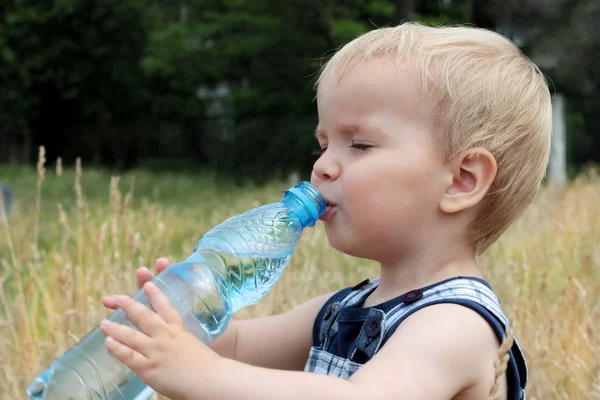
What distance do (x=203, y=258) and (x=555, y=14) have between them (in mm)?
18285

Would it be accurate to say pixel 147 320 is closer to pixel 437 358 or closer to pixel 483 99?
pixel 437 358

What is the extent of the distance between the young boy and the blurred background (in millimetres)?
11474

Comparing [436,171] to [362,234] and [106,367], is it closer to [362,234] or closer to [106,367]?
[362,234]

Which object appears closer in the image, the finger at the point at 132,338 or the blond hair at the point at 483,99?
the finger at the point at 132,338

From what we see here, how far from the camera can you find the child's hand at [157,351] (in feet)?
4.79

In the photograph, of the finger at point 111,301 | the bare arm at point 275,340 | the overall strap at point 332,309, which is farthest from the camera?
the bare arm at point 275,340

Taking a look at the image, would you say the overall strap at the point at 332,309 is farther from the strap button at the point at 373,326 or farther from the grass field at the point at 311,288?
the grass field at the point at 311,288

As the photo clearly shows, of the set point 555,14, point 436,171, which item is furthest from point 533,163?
point 555,14

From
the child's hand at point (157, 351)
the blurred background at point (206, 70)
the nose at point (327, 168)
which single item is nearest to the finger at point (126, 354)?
the child's hand at point (157, 351)

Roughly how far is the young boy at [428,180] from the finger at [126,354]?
0.44ft

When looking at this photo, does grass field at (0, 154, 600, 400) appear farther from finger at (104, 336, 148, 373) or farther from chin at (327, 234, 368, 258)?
finger at (104, 336, 148, 373)

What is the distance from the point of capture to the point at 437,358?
1.53m

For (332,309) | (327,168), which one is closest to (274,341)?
(332,309)

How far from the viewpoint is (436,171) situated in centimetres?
180
